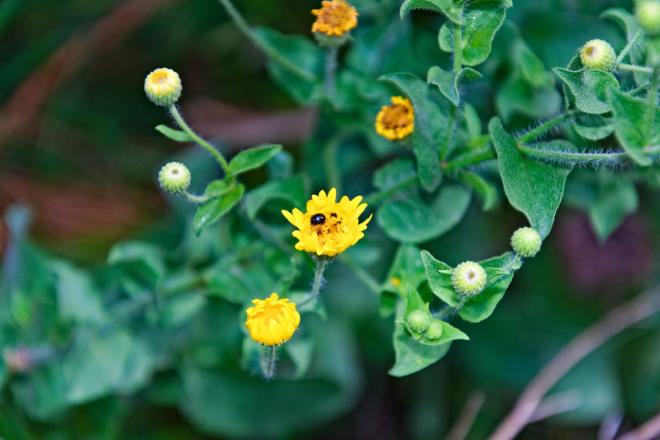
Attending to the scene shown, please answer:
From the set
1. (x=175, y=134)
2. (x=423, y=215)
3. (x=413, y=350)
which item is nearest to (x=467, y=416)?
(x=423, y=215)

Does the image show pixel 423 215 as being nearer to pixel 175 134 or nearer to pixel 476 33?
pixel 476 33

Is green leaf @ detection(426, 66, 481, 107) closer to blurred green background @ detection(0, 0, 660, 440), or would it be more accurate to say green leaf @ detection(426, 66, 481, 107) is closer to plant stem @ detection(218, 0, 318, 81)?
plant stem @ detection(218, 0, 318, 81)

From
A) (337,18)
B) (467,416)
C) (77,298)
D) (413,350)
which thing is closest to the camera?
(413,350)

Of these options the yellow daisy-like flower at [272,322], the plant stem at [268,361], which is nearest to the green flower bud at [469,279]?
the yellow daisy-like flower at [272,322]

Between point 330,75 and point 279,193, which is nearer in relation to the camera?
point 279,193

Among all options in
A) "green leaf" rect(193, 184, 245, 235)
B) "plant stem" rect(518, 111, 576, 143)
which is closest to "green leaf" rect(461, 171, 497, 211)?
"plant stem" rect(518, 111, 576, 143)

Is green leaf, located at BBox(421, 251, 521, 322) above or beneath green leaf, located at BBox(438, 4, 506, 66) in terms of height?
beneath

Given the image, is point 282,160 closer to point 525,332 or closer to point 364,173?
point 364,173
